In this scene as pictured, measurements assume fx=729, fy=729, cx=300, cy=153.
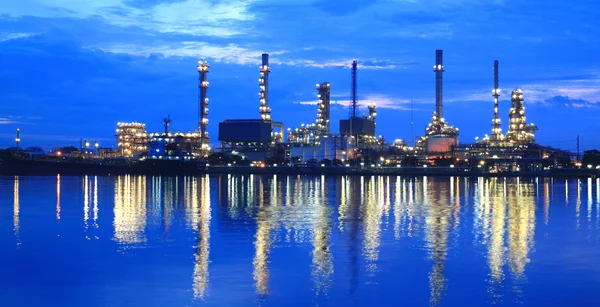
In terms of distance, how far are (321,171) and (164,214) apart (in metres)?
94.7

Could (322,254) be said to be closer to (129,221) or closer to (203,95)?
(129,221)

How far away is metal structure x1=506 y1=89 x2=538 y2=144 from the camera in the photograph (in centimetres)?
12862

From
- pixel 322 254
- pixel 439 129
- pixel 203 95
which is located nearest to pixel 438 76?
pixel 439 129


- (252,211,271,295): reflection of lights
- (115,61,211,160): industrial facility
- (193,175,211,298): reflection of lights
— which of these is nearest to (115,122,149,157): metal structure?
(115,61,211,160): industrial facility

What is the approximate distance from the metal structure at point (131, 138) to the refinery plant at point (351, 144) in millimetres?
200

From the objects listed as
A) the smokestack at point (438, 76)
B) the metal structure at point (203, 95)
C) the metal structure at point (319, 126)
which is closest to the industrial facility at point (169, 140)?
the metal structure at point (203, 95)

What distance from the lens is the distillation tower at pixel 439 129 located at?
131m

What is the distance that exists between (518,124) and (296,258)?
119 meters

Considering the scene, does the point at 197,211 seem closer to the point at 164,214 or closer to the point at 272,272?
the point at 164,214

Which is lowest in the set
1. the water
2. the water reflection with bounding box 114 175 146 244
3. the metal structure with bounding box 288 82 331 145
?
the water

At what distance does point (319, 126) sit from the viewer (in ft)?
462

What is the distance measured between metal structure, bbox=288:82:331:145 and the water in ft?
348

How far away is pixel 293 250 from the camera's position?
1952 cm

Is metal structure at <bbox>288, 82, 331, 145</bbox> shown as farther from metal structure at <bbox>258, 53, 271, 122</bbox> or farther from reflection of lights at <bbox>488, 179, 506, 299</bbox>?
reflection of lights at <bbox>488, 179, 506, 299</bbox>
